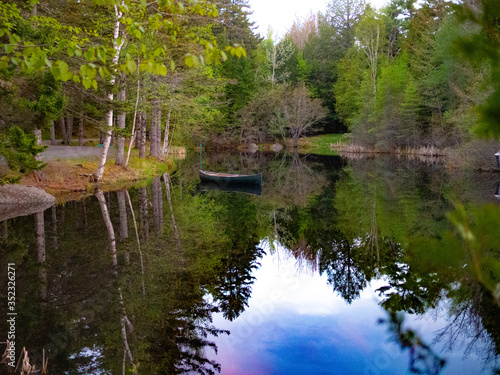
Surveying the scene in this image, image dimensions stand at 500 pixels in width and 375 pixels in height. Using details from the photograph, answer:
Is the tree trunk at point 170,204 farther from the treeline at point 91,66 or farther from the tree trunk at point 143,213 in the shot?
the treeline at point 91,66

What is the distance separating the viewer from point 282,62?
2352 inches

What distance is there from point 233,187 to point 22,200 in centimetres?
981

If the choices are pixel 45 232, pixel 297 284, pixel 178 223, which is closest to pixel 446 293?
pixel 297 284

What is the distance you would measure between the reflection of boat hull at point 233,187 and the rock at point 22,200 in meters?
7.68

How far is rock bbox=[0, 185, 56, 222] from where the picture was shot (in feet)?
41.3

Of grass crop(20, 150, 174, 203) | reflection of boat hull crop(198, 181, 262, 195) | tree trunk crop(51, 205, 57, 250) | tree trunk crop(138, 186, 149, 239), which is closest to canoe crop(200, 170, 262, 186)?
reflection of boat hull crop(198, 181, 262, 195)

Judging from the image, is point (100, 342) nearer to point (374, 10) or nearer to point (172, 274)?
point (172, 274)

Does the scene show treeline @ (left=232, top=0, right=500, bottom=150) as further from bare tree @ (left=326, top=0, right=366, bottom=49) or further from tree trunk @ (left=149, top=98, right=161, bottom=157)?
tree trunk @ (left=149, top=98, right=161, bottom=157)

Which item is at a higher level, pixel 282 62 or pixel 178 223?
pixel 282 62

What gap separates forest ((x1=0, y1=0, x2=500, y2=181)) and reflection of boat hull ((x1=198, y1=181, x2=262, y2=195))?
4515 mm

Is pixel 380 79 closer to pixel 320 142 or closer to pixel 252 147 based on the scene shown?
pixel 320 142

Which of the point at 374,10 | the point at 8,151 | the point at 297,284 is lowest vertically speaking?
the point at 297,284

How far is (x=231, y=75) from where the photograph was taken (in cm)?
5688

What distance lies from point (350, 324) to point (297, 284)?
1928mm
